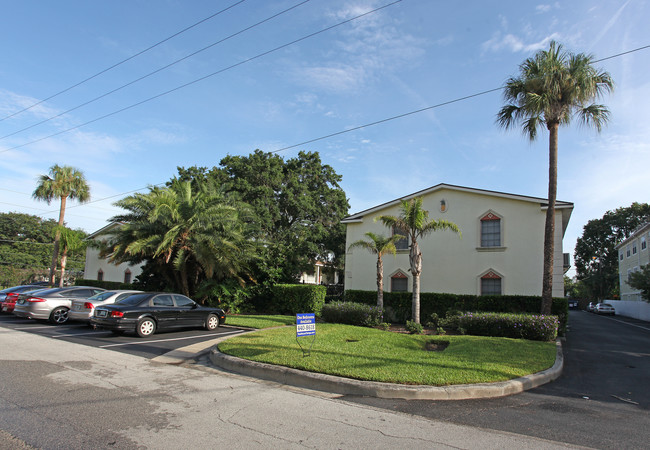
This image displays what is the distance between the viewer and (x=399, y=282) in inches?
867

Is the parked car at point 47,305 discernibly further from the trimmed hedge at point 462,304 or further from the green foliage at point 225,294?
the trimmed hedge at point 462,304

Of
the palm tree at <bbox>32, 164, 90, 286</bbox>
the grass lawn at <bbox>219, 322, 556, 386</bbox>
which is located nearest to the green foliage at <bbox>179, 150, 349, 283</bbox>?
the palm tree at <bbox>32, 164, 90, 286</bbox>

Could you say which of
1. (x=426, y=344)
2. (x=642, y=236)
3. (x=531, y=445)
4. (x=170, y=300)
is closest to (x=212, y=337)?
(x=170, y=300)

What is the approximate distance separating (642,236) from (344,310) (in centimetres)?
3978

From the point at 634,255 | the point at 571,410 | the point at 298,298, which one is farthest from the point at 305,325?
the point at 634,255

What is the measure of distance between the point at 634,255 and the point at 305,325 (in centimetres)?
4843

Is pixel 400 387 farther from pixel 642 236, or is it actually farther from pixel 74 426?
pixel 642 236

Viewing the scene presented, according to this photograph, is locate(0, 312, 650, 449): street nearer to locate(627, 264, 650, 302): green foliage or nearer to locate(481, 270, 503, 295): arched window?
locate(481, 270, 503, 295): arched window

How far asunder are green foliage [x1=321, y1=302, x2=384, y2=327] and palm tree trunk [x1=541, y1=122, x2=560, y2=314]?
6386 mm

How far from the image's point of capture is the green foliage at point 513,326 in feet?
42.7

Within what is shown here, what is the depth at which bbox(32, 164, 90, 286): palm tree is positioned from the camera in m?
32.3

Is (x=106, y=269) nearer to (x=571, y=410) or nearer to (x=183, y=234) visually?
(x=183, y=234)

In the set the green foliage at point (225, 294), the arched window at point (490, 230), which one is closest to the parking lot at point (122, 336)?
the green foliage at point (225, 294)

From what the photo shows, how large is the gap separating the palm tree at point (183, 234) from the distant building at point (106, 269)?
15.2 metres
